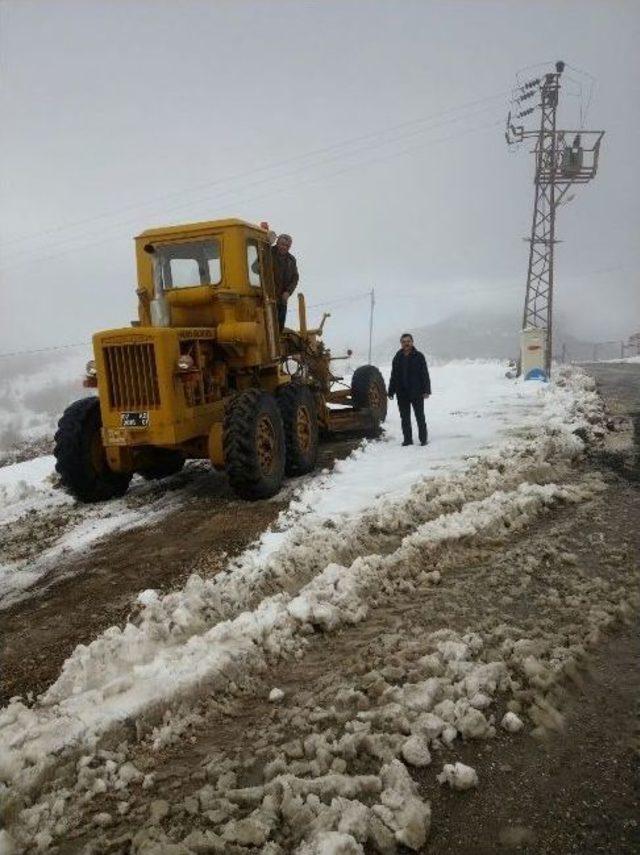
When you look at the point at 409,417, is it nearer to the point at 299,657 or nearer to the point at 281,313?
the point at 281,313

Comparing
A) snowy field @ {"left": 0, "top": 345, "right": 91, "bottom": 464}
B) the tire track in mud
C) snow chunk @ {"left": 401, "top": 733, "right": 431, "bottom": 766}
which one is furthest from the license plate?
snowy field @ {"left": 0, "top": 345, "right": 91, "bottom": 464}

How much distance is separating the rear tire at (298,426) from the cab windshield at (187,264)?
1545 millimetres

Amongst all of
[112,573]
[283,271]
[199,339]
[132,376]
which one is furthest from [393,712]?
[283,271]

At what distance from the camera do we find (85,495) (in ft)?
21.1

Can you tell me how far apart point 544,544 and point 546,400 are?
942cm

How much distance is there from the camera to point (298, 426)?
7.05 metres

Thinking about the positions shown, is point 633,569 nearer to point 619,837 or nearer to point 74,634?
point 619,837

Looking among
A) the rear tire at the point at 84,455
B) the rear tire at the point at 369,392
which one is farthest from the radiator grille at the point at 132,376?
the rear tire at the point at 369,392

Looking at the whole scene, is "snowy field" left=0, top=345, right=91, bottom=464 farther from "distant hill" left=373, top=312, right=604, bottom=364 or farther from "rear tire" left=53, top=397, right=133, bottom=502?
"distant hill" left=373, top=312, right=604, bottom=364

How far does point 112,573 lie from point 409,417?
523cm

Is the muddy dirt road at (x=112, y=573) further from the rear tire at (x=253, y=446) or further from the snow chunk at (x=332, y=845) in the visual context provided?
the snow chunk at (x=332, y=845)

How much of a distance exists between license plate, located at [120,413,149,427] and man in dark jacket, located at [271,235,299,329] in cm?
250

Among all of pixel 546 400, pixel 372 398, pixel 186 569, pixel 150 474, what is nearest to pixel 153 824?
pixel 186 569

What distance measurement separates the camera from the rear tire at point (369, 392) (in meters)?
9.55
